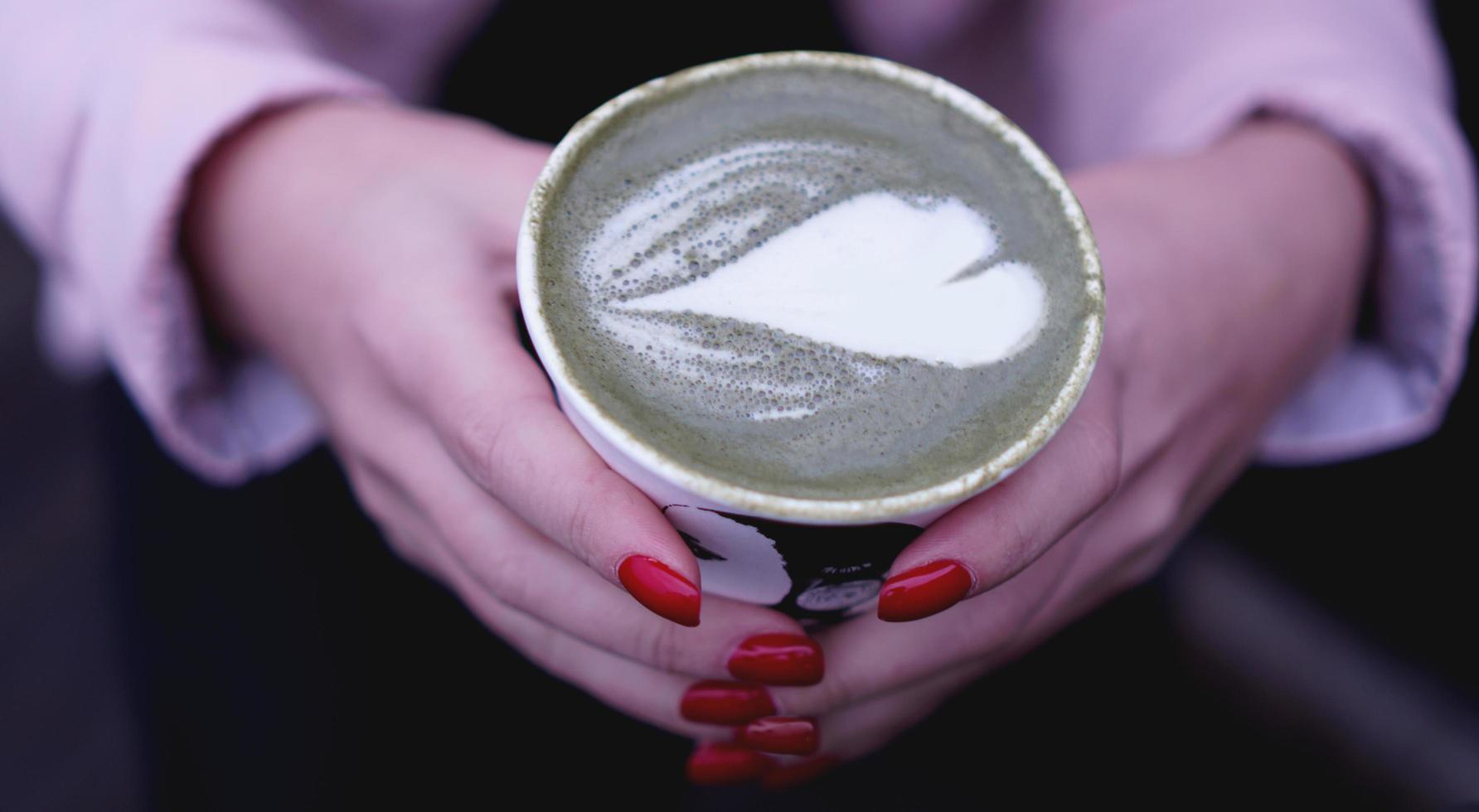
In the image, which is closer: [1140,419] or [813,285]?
[813,285]

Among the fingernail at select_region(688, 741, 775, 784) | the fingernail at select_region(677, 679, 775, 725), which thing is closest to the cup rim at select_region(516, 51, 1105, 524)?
the fingernail at select_region(677, 679, 775, 725)

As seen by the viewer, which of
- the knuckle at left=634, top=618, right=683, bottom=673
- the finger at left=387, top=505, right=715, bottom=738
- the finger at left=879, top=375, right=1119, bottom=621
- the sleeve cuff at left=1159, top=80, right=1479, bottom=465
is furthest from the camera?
the sleeve cuff at left=1159, top=80, right=1479, bottom=465

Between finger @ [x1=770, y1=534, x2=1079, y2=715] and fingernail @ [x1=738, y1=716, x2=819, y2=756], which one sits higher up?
finger @ [x1=770, y1=534, x2=1079, y2=715]

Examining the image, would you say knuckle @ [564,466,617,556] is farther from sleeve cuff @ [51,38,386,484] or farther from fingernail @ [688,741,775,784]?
sleeve cuff @ [51,38,386,484]

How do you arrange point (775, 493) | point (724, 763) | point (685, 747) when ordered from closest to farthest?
1. point (775, 493)
2. point (724, 763)
3. point (685, 747)

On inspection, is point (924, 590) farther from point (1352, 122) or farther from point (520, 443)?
point (1352, 122)

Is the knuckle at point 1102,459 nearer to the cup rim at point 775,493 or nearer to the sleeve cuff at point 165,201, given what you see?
the cup rim at point 775,493

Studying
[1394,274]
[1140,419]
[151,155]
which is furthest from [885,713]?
[151,155]
